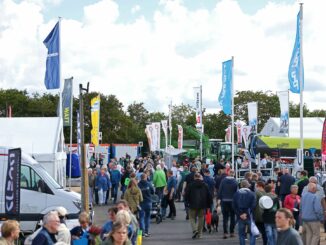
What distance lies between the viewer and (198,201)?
57.1ft

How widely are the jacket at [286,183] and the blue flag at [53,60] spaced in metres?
11.8

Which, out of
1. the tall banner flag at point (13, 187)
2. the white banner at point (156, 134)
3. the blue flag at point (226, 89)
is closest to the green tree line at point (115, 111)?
the white banner at point (156, 134)

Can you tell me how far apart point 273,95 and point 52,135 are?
76265 millimetres

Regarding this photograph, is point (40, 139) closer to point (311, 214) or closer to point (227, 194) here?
point (227, 194)

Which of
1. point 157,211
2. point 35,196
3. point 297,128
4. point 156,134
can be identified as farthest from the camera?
point 297,128

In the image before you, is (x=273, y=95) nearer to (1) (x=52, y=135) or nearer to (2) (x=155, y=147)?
(2) (x=155, y=147)

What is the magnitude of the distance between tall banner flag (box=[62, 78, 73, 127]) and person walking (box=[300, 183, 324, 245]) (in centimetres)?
1696

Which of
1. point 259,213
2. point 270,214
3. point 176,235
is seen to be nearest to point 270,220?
point 270,214

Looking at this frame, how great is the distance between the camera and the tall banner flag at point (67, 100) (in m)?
29.6

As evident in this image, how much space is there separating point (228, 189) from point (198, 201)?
2.76 feet

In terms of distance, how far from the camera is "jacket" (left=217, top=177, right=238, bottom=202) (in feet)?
56.7

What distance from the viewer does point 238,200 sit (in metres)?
15.2

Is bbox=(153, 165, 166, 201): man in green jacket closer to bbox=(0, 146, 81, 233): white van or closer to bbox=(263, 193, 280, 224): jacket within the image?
bbox=(0, 146, 81, 233): white van

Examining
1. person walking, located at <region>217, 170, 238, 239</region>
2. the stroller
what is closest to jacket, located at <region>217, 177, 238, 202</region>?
person walking, located at <region>217, 170, 238, 239</region>
